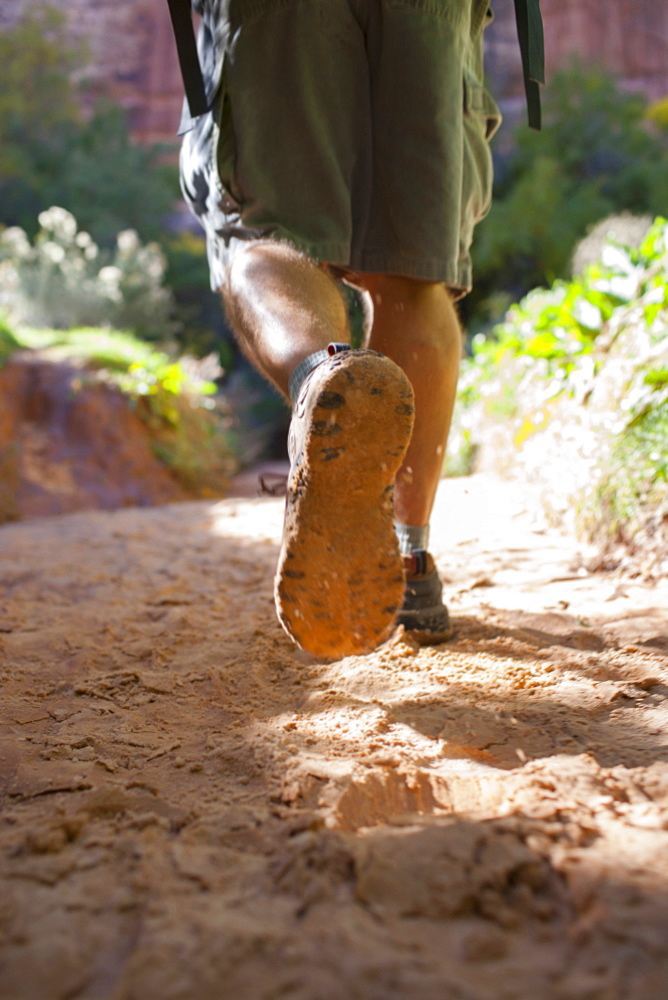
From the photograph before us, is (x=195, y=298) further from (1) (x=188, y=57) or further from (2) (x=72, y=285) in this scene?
(1) (x=188, y=57)

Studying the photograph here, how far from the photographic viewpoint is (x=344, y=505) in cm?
103

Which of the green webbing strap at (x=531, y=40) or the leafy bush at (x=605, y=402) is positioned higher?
the green webbing strap at (x=531, y=40)

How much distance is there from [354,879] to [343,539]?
484 mm

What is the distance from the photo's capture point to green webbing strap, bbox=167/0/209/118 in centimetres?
136

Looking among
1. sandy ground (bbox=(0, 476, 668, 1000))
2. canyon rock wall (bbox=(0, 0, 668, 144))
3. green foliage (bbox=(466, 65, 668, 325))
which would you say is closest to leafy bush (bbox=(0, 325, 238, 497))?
sandy ground (bbox=(0, 476, 668, 1000))

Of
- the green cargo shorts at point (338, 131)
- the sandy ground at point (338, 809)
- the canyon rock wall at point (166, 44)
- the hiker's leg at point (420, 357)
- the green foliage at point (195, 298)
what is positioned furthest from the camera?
the canyon rock wall at point (166, 44)

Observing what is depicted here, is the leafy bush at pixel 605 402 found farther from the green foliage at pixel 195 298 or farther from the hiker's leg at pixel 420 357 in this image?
the green foliage at pixel 195 298

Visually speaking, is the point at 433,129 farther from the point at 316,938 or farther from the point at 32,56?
the point at 32,56

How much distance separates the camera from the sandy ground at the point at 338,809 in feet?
1.78

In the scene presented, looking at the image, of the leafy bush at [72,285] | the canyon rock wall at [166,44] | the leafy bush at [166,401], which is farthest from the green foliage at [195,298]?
the canyon rock wall at [166,44]

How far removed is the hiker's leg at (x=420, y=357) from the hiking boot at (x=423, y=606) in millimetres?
90

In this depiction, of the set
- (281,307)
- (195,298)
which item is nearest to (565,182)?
(195,298)

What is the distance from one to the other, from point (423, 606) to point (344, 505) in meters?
0.53

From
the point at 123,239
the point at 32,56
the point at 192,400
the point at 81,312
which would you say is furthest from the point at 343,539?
→ the point at 32,56
